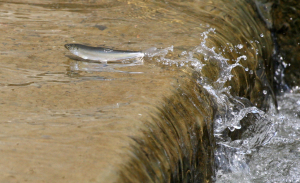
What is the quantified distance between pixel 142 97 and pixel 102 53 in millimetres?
855

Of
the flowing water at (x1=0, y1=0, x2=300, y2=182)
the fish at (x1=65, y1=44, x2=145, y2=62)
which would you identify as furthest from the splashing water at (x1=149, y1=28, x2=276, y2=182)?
the fish at (x1=65, y1=44, x2=145, y2=62)

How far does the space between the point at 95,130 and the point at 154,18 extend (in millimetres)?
2313

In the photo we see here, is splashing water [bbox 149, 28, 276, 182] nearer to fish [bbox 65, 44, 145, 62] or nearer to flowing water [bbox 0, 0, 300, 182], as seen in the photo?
flowing water [bbox 0, 0, 300, 182]

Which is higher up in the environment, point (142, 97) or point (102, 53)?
point (102, 53)

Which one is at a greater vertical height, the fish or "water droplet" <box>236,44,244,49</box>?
"water droplet" <box>236,44,244,49</box>

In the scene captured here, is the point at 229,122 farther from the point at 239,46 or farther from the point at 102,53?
the point at 102,53

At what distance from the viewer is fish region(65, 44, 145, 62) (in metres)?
3.06

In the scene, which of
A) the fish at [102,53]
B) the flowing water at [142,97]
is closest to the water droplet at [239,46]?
the flowing water at [142,97]

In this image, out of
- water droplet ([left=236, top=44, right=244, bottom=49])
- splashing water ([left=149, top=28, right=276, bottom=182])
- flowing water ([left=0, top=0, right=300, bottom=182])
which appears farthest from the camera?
water droplet ([left=236, top=44, right=244, bottom=49])

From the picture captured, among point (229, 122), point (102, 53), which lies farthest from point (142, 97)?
point (229, 122)

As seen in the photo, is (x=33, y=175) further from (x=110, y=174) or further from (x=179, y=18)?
(x=179, y=18)

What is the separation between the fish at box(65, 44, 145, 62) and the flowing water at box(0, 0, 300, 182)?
0.07 m

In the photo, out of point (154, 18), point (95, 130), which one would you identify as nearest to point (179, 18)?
point (154, 18)

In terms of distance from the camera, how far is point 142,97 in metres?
2.39
